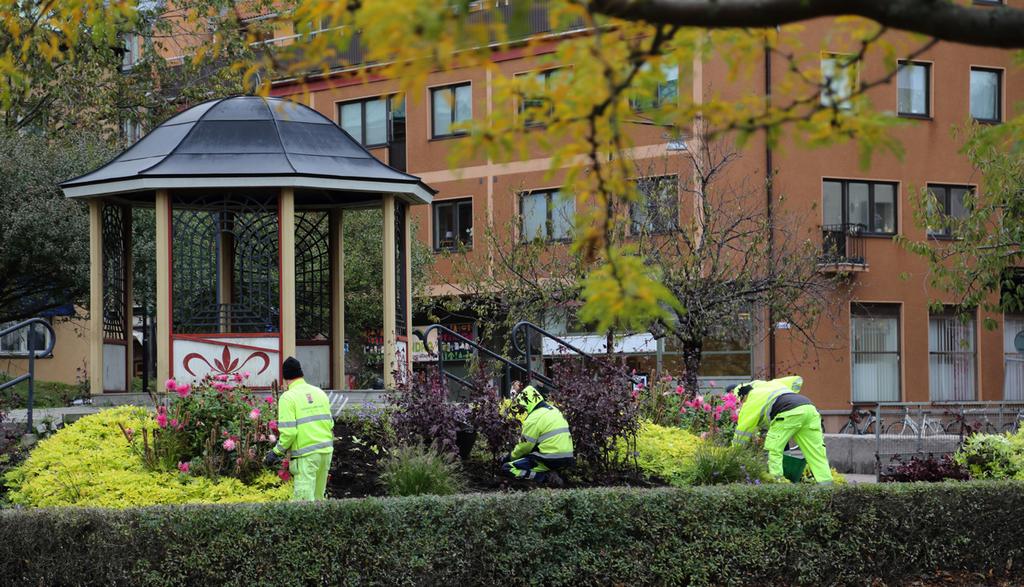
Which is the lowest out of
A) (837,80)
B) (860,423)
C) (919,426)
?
(860,423)

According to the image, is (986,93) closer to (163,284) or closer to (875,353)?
(875,353)

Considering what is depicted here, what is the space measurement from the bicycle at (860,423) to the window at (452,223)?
10.5 m

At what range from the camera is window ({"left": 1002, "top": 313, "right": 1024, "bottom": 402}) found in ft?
105

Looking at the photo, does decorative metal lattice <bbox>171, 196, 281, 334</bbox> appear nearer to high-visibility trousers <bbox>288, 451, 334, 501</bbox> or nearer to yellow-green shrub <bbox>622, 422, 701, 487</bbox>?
high-visibility trousers <bbox>288, 451, 334, 501</bbox>

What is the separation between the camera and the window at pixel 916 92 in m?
31.3

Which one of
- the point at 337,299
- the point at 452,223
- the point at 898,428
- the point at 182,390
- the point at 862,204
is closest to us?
the point at 182,390

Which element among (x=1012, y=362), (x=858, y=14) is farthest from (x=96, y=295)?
(x=1012, y=362)

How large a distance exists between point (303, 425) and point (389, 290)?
428cm

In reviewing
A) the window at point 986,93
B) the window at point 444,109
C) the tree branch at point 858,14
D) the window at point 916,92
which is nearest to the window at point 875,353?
the window at point 916,92

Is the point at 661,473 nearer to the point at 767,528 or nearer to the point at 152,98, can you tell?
the point at 767,528

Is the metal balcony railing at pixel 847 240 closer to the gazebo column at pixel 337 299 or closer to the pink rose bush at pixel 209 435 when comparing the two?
the gazebo column at pixel 337 299

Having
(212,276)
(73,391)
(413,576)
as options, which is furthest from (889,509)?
(73,391)

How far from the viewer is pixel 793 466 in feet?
45.9

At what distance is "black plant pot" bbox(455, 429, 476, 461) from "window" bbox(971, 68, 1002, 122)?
902 inches
